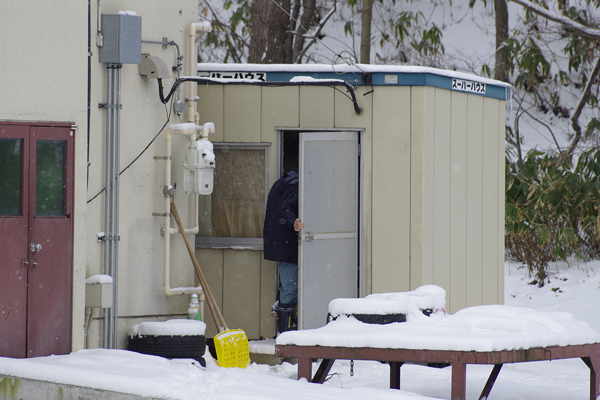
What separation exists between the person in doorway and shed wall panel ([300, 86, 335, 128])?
1.85ft

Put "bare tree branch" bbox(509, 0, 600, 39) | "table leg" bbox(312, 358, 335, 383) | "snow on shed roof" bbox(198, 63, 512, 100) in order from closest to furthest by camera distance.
A: "table leg" bbox(312, 358, 335, 383)
"snow on shed roof" bbox(198, 63, 512, 100)
"bare tree branch" bbox(509, 0, 600, 39)

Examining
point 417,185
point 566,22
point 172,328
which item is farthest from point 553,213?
point 172,328

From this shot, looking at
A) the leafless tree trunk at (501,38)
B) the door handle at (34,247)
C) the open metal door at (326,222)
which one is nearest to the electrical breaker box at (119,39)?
the door handle at (34,247)

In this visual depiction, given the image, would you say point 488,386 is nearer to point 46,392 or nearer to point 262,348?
point 262,348

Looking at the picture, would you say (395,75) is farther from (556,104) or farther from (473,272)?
(556,104)

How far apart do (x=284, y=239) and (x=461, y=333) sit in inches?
118

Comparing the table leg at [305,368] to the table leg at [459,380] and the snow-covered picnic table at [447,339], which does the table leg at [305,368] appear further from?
the table leg at [459,380]

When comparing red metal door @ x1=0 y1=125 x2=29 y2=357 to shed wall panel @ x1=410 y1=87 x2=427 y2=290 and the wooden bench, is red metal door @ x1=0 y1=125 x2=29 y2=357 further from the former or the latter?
shed wall panel @ x1=410 y1=87 x2=427 y2=290

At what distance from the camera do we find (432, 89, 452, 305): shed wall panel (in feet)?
27.2

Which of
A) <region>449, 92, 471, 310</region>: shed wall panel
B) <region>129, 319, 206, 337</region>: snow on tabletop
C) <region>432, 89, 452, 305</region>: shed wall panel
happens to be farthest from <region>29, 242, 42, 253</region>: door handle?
<region>449, 92, 471, 310</region>: shed wall panel

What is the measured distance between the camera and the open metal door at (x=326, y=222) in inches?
316

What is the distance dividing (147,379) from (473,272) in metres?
4.55

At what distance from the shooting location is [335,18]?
25734 millimetres

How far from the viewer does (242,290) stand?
8516 millimetres
